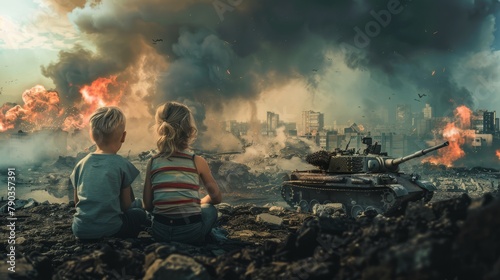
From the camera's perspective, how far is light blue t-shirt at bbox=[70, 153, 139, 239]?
4.84 metres

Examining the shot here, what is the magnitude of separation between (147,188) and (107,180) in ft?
1.63

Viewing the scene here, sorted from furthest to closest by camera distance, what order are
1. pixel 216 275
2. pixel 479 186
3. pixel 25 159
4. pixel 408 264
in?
1. pixel 25 159
2. pixel 479 186
3. pixel 216 275
4. pixel 408 264

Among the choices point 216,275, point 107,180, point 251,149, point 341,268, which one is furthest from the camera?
point 251,149

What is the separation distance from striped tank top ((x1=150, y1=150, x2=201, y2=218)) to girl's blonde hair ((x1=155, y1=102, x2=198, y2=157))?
0.37 feet

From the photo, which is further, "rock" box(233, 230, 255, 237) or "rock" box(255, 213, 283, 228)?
"rock" box(255, 213, 283, 228)

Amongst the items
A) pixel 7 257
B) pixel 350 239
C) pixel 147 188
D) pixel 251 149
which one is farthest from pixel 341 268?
pixel 251 149

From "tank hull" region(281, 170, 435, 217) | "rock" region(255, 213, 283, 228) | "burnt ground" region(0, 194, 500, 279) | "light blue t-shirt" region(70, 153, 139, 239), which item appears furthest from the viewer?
"tank hull" region(281, 170, 435, 217)

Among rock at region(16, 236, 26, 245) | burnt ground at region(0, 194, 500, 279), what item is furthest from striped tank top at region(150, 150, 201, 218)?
rock at region(16, 236, 26, 245)

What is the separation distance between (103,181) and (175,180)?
0.86 m

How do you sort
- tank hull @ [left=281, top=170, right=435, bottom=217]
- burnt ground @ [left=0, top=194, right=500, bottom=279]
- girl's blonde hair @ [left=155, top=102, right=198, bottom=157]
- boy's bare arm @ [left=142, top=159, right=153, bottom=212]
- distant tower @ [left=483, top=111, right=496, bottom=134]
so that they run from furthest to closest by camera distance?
distant tower @ [left=483, top=111, right=496, bottom=134] < tank hull @ [left=281, top=170, right=435, bottom=217] < boy's bare arm @ [left=142, top=159, right=153, bottom=212] < girl's blonde hair @ [left=155, top=102, right=198, bottom=157] < burnt ground @ [left=0, top=194, right=500, bottom=279]

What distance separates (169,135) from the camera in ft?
16.2

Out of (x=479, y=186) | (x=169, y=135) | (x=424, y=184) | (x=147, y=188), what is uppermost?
(x=169, y=135)

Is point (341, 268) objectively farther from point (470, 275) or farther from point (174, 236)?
point (174, 236)

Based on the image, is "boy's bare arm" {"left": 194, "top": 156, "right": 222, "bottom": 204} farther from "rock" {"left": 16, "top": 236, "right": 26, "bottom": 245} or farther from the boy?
"rock" {"left": 16, "top": 236, "right": 26, "bottom": 245}
